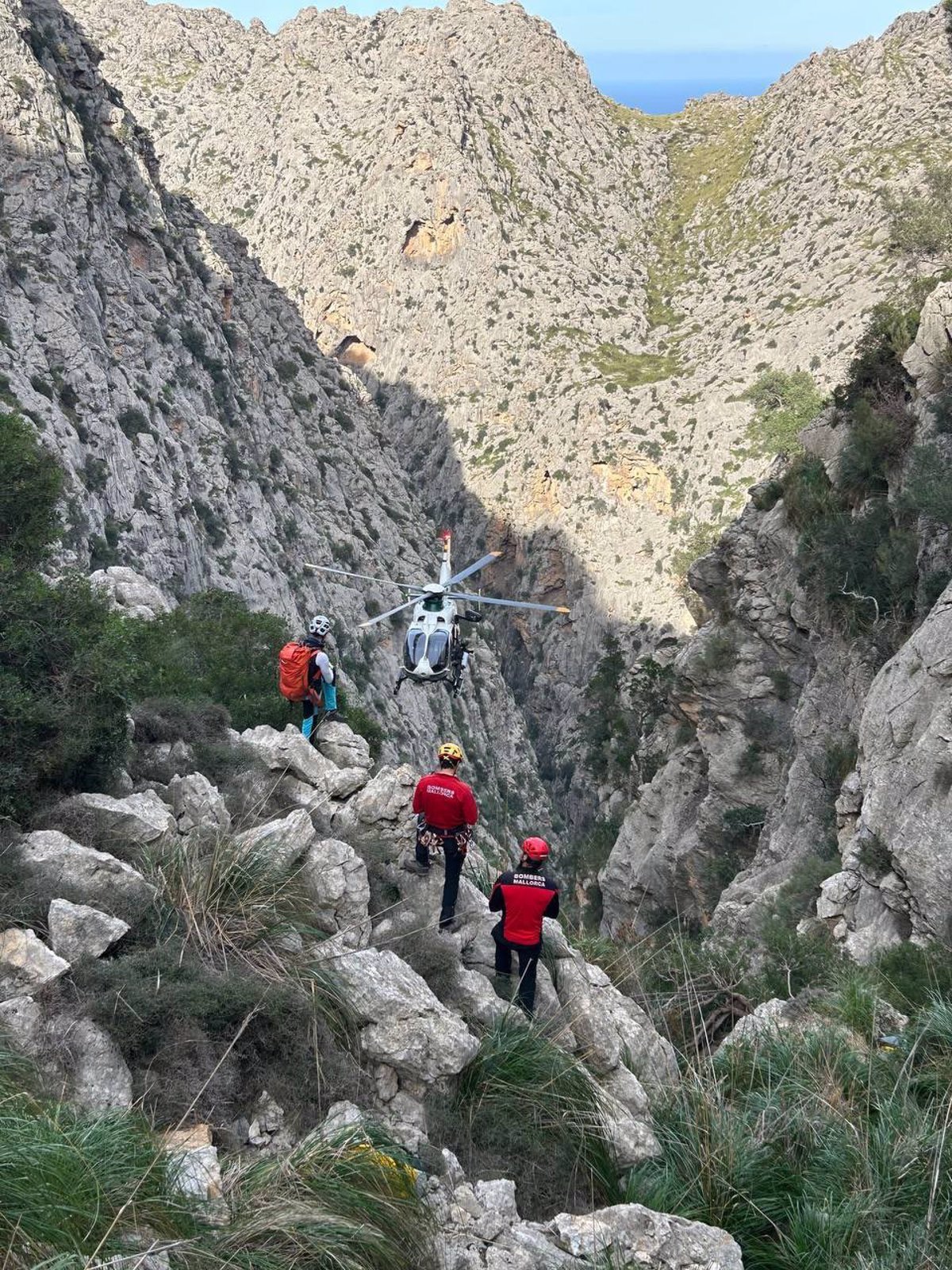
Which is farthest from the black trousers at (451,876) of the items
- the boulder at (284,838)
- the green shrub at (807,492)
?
the green shrub at (807,492)

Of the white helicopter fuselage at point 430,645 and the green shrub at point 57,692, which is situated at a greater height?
the green shrub at point 57,692

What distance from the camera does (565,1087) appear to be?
7.34 metres

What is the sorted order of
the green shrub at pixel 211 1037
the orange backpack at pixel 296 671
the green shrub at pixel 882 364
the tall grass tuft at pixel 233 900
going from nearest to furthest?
the green shrub at pixel 211 1037 → the tall grass tuft at pixel 233 900 → the orange backpack at pixel 296 671 → the green shrub at pixel 882 364

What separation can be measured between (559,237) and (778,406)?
37.0 m

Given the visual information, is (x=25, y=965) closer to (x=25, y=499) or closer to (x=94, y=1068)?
(x=94, y=1068)

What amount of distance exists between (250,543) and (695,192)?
260 ft

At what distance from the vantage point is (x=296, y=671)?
13039mm

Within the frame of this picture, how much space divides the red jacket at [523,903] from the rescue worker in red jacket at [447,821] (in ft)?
2.12

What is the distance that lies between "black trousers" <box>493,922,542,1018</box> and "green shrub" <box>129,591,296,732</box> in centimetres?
465

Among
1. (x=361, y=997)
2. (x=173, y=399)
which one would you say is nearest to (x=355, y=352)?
(x=173, y=399)

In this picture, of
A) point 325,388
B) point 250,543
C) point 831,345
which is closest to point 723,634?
point 250,543

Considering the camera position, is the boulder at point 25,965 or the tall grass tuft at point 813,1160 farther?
the boulder at point 25,965

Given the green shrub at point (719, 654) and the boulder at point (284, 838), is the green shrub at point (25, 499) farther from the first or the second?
the green shrub at point (719, 654)

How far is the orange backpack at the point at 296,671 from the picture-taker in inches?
513
